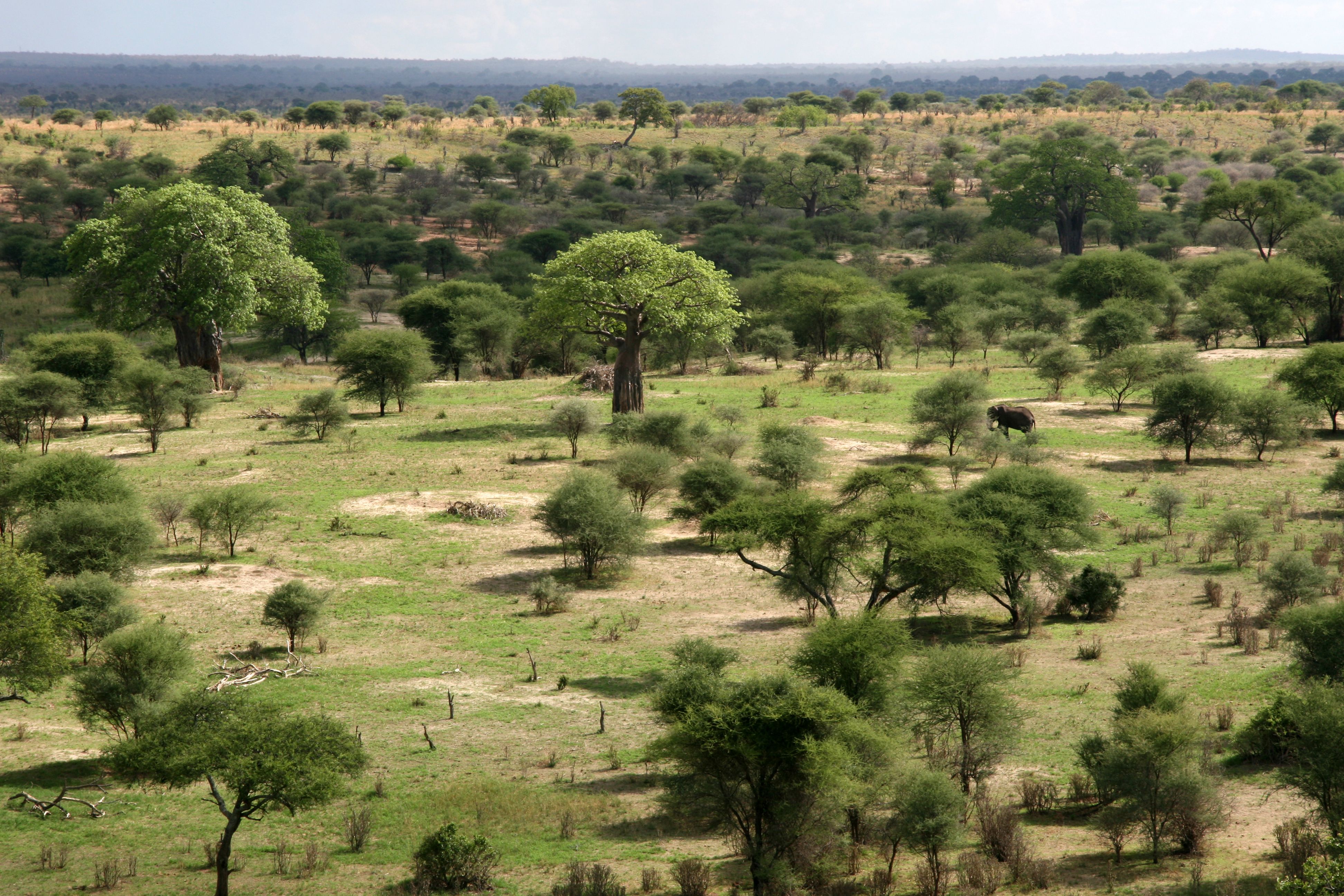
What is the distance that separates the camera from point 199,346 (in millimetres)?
49812

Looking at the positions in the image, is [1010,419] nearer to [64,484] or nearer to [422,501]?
[422,501]

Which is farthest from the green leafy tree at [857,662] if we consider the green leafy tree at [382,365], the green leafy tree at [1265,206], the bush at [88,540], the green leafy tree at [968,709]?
the green leafy tree at [1265,206]

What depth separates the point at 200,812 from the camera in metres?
16.3

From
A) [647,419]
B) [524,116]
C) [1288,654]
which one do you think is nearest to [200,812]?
[1288,654]

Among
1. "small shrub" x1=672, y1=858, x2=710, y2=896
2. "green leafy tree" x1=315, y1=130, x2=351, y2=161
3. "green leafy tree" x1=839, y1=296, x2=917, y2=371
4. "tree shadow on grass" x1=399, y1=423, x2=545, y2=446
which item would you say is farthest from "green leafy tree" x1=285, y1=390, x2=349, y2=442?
"green leafy tree" x1=315, y1=130, x2=351, y2=161

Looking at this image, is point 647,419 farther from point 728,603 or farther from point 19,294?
point 19,294

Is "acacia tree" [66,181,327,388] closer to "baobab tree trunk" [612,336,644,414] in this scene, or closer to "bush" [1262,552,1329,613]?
"baobab tree trunk" [612,336,644,414]

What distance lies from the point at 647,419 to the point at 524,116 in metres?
136

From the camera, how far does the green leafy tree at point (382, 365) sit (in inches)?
1726

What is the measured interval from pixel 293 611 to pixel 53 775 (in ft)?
19.2

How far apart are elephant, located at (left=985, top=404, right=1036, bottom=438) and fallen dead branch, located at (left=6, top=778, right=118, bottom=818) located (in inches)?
1144

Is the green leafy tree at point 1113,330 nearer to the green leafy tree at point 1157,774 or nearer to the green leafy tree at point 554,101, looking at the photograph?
the green leafy tree at point 1157,774

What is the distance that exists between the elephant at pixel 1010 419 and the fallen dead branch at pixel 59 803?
95.3ft

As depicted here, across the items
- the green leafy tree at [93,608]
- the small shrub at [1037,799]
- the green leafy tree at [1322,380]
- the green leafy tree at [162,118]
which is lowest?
the small shrub at [1037,799]
